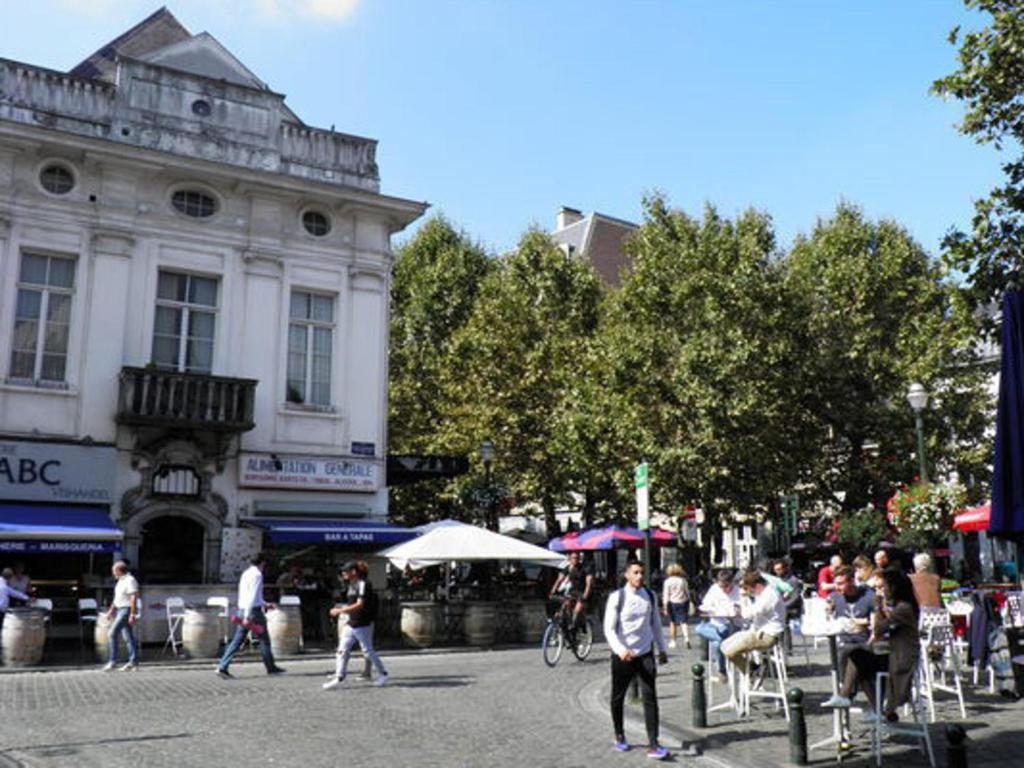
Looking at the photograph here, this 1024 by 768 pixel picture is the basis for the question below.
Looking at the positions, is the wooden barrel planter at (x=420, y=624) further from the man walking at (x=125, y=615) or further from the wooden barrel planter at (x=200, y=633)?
the man walking at (x=125, y=615)

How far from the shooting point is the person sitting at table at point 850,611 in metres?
8.26

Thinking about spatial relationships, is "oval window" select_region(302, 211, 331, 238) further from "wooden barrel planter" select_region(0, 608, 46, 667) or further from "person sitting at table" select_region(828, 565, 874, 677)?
"person sitting at table" select_region(828, 565, 874, 677)

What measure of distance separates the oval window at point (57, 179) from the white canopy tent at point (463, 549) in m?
10.3

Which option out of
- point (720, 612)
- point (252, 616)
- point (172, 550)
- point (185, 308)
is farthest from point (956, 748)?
point (185, 308)

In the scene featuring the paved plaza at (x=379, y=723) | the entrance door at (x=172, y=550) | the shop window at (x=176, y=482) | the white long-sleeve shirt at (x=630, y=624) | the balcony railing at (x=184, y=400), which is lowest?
the paved plaza at (x=379, y=723)

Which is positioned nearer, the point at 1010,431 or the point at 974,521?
the point at 1010,431

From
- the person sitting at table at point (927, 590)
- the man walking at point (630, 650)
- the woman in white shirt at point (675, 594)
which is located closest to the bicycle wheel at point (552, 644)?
the woman in white shirt at point (675, 594)

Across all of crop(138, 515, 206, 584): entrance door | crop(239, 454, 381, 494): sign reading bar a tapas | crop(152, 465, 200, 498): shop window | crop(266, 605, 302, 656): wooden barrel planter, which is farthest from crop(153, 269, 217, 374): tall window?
crop(266, 605, 302, 656): wooden barrel planter

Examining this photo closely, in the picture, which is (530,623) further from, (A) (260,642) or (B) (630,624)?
(B) (630,624)

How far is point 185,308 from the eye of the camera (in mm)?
21047

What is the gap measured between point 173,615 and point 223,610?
864 mm

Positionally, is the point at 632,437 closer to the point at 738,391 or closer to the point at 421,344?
the point at 738,391

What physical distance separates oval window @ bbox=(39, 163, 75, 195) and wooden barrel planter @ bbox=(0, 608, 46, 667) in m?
9.52

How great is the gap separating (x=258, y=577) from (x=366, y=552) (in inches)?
284
